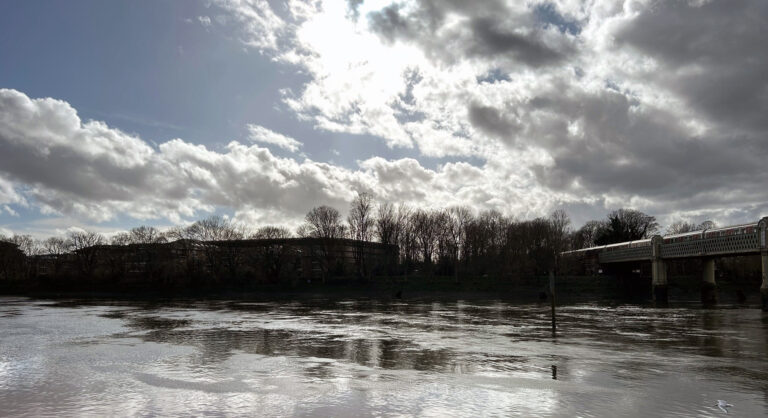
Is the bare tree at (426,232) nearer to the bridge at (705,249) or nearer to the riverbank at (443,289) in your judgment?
the riverbank at (443,289)

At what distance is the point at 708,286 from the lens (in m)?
87.1

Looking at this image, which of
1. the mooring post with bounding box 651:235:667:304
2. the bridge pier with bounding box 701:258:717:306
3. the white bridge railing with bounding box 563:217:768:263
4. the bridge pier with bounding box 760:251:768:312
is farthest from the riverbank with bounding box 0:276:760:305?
the bridge pier with bounding box 760:251:768:312

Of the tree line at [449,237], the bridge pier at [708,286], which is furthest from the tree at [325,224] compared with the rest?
the bridge pier at [708,286]

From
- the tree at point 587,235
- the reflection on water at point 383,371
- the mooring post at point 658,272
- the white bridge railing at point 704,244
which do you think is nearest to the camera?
the reflection on water at point 383,371

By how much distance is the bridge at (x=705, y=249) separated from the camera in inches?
2773

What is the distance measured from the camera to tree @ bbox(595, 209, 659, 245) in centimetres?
15475

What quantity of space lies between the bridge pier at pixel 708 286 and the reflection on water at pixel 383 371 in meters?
50.6

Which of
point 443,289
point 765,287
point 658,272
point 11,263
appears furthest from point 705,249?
point 11,263

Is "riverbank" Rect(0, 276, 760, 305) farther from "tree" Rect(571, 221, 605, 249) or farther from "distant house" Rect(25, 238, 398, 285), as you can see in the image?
"tree" Rect(571, 221, 605, 249)

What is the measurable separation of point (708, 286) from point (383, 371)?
84447 millimetres

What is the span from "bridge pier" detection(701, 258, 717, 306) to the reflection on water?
5062 cm

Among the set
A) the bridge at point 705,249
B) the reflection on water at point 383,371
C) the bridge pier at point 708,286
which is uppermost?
the bridge at point 705,249

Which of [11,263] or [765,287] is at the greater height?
[11,263]

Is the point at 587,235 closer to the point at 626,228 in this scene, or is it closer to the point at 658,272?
the point at 626,228
